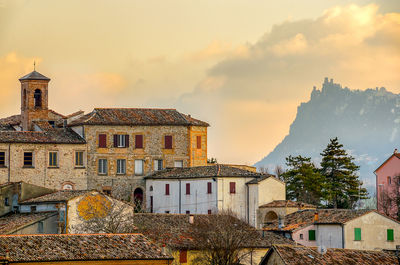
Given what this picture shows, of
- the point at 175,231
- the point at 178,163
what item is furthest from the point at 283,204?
the point at 175,231

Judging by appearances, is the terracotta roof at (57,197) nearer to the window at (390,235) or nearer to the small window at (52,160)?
the small window at (52,160)

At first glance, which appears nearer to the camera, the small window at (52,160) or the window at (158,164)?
the small window at (52,160)

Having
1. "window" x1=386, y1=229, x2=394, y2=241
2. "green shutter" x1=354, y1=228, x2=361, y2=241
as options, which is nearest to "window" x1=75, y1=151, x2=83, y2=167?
"green shutter" x1=354, y1=228, x2=361, y2=241

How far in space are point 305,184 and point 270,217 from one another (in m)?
15.3

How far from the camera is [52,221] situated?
58.1 m

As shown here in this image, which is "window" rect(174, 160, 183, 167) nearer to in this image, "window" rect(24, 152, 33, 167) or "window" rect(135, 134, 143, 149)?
"window" rect(135, 134, 143, 149)

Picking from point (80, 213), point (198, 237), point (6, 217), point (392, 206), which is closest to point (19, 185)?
point (6, 217)

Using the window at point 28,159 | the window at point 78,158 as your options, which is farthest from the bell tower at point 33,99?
the window at point 28,159

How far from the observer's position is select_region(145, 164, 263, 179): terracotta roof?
74562 mm

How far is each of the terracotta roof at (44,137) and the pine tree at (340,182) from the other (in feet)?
73.6

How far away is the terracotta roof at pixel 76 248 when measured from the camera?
42375 millimetres

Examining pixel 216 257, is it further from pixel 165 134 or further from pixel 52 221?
pixel 165 134

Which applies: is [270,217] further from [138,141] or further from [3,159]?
[3,159]

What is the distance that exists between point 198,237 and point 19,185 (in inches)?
517
